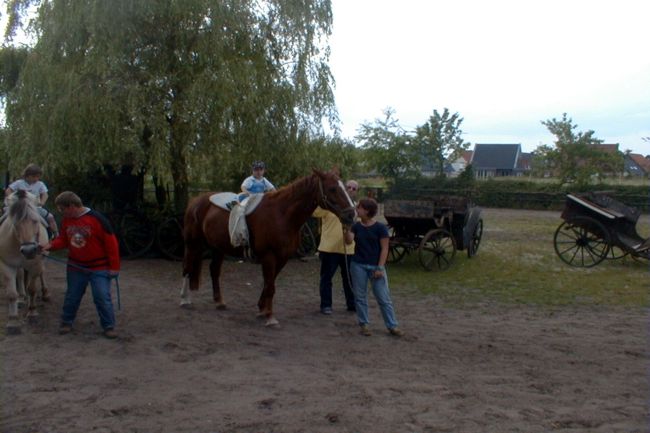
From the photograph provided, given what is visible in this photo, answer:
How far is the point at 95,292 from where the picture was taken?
6.18 m

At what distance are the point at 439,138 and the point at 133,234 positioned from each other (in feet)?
71.6

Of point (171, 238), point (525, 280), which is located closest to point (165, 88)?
point (171, 238)

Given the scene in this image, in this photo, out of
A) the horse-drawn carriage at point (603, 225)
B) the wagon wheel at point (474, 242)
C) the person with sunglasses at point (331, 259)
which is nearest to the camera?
the person with sunglasses at point (331, 259)

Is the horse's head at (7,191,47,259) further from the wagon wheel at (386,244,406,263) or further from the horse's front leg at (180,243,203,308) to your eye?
the wagon wheel at (386,244,406,263)

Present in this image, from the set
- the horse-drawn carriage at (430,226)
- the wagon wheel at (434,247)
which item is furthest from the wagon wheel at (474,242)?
the wagon wheel at (434,247)

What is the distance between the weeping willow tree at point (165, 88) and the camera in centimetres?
1079

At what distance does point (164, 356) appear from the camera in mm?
5582

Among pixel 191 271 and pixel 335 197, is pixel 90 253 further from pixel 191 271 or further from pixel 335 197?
pixel 335 197

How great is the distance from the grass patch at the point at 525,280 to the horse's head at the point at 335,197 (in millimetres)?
2633

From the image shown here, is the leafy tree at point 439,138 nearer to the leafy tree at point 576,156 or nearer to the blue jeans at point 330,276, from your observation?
the leafy tree at point 576,156

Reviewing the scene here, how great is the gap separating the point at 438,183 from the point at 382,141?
11.7 feet

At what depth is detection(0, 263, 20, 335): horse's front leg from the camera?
6266 mm

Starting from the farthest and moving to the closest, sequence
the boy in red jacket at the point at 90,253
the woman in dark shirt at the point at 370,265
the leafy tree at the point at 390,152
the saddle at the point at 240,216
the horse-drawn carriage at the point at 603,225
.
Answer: the leafy tree at the point at 390,152 < the horse-drawn carriage at the point at 603,225 < the saddle at the point at 240,216 < the woman in dark shirt at the point at 370,265 < the boy in red jacket at the point at 90,253

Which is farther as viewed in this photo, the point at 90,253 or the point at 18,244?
the point at 18,244
